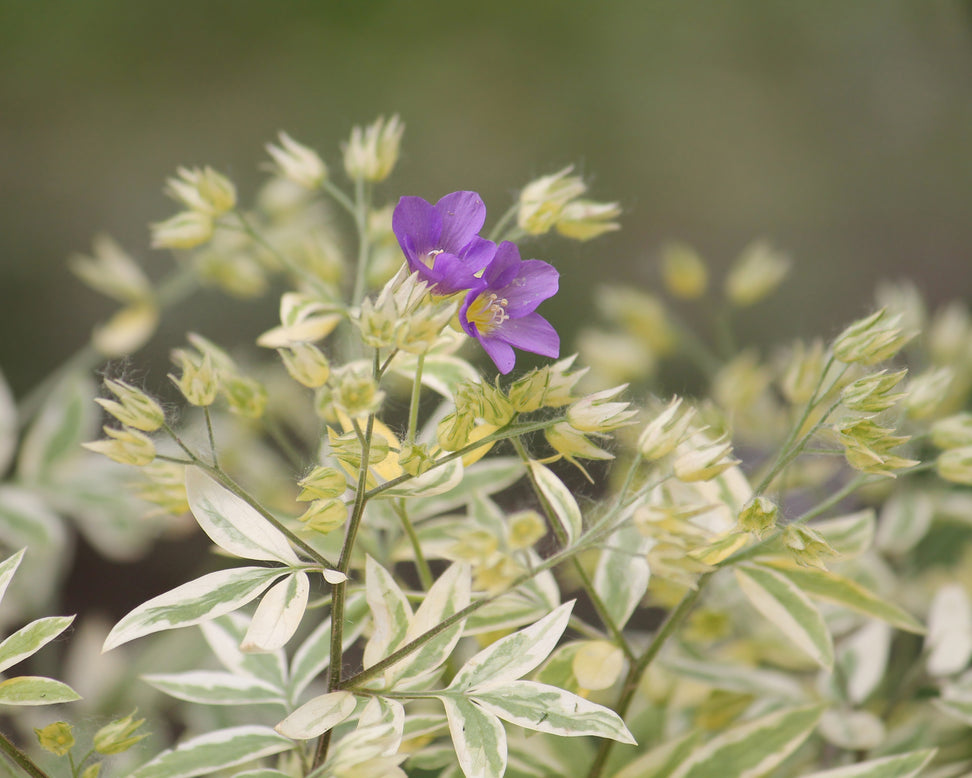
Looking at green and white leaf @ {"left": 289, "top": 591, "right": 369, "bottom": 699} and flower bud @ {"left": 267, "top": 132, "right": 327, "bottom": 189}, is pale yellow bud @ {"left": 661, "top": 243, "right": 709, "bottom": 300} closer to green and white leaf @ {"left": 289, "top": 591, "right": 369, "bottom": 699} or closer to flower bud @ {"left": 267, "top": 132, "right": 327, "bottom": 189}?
flower bud @ {"left": 267, "top": 132, "right": 327, "bottom": 189}

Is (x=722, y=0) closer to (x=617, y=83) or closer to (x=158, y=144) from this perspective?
(x=617, y=83)

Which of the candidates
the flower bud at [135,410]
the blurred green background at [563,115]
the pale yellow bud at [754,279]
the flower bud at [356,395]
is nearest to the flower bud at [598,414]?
the flower bud at [356,395]

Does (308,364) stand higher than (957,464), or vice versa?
(308,364)

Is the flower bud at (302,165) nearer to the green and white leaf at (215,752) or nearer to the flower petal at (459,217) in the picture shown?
the flower petal at (459,217)

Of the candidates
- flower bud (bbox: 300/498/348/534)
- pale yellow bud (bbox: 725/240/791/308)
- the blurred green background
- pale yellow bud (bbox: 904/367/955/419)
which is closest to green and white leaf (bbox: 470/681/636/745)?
flower bud (bbox: 300/498/348/534)

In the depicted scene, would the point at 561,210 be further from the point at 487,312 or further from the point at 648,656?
the point at 648,656

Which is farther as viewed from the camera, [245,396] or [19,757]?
[245,396]

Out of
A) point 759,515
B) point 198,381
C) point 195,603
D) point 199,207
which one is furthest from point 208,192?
point 759,515
